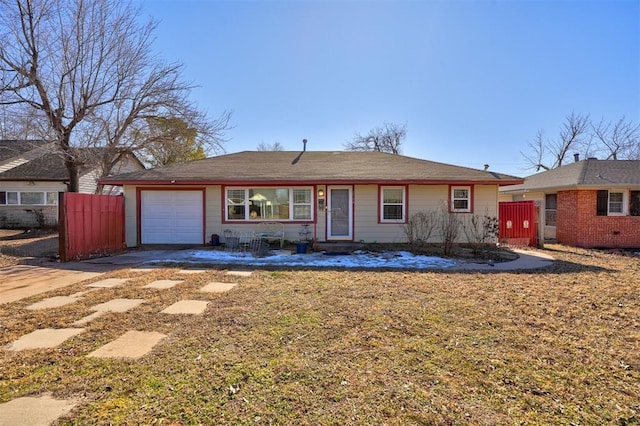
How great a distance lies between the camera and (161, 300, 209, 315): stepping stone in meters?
4.70

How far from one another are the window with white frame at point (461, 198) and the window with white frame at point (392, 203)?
1.70 meters

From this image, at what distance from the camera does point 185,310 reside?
189 inches

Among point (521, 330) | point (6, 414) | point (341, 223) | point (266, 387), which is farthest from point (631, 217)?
point (6, 414)

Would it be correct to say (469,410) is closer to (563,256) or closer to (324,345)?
(324,345)

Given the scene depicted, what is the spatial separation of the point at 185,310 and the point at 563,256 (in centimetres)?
1046

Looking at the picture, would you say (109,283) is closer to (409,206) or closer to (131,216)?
(131,216)

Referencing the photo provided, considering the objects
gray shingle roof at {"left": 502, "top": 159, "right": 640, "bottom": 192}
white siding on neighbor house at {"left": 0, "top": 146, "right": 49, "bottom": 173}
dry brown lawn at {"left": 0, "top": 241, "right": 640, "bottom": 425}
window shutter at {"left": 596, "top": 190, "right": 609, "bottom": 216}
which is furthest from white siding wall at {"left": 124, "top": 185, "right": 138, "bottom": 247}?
window shutter at {"left": 596, "top": 190, "right": 609, "bottom": 216}

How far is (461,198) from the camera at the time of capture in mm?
11672

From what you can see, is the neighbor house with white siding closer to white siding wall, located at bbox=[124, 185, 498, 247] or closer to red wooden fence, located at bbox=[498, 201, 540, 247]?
white siding wall, located at bbox=[124, 185, 498, 247]

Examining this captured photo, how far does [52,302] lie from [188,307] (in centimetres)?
214

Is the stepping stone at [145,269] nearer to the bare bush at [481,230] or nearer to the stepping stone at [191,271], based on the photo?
the stepping stone at [191,271]

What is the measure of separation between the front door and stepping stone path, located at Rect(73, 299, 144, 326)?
23.9 feet

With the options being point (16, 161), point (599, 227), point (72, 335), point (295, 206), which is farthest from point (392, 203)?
point (16, 161)

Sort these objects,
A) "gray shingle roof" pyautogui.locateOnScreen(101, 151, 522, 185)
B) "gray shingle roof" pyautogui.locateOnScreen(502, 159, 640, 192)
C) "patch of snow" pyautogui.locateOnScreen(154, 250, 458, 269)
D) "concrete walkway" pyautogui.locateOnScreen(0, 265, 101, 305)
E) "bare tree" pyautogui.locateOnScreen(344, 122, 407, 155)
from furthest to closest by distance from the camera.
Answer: "bare tree" pyautogui.locateOnScreen(344, 122, 407, 155), "gray shingle roof" pyautogui.locateOnScreen(502, 159, 640, 192), "gray shingle roof" pyautogui.locateOnScreen(101, 151, 522, 185), "patch of snow" pyautogui.locateOnScreen(154, 250, 458, 269), "concrete walkway" pyautogui.locateOnScreen(0, 265, 101, 305)
